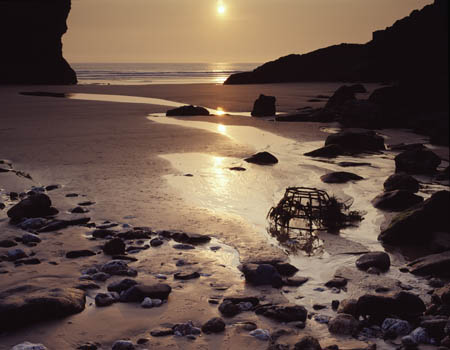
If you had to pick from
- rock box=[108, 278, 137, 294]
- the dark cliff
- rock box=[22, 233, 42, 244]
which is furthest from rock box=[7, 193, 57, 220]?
the dark cliff

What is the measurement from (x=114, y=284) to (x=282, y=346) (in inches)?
77.6

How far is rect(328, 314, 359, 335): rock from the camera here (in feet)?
14.8

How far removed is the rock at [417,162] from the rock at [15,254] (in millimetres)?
8812

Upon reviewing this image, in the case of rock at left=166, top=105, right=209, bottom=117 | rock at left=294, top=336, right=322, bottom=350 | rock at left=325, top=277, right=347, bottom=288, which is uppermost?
rock at left=166, top=105, right=209, bottom=117

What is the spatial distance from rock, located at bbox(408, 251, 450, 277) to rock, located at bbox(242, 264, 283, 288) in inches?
66.5

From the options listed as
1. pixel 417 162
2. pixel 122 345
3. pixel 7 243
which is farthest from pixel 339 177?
pixel 122 345

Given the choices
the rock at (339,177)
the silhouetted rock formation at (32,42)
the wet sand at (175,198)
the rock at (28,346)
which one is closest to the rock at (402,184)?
the wet sand at (175,198)

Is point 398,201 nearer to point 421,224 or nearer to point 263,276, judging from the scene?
point 421,224

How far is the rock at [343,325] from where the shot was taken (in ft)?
14.8

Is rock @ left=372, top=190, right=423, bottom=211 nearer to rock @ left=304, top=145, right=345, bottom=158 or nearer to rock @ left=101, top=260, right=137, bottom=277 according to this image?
rock @ left=101, top=260, right=137, bottom=277

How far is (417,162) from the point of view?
11.9 meters

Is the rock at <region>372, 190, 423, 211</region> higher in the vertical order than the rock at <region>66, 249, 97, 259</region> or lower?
higher

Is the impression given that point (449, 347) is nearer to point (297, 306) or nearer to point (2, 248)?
point (297, 306)

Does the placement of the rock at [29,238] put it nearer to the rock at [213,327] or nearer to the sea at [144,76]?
the rock at [213,327]
